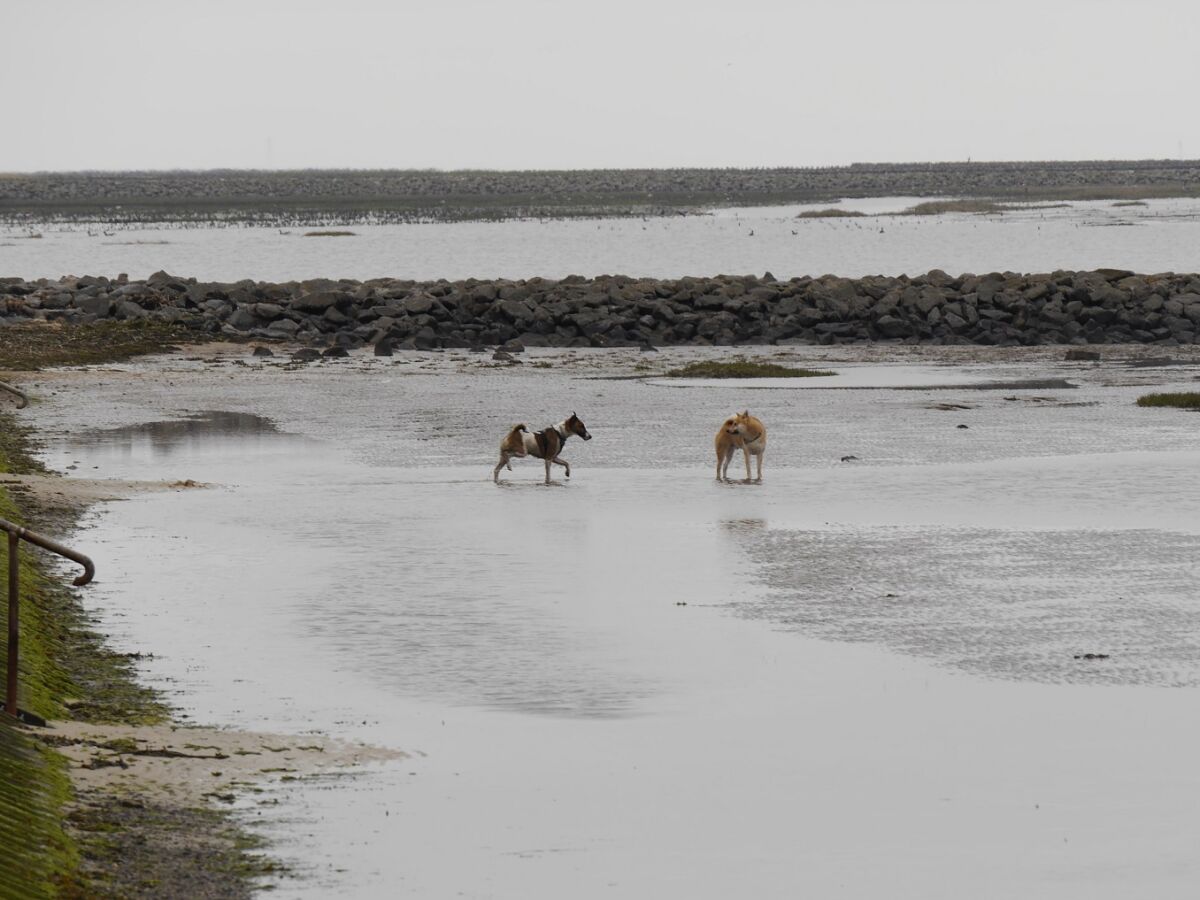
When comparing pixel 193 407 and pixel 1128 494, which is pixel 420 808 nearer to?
pixel 1128 494

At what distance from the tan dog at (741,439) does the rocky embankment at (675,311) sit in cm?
2140

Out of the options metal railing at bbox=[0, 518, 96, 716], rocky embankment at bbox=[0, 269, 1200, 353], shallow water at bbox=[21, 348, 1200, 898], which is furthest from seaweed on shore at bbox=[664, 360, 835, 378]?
metal railing at bbox=[0, 518, 96, 716]

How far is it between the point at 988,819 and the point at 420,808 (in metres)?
2.88

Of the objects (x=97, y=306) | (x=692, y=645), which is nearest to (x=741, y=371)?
(x=97, y=306)


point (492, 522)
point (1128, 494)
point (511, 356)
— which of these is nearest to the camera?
point (492, 522)

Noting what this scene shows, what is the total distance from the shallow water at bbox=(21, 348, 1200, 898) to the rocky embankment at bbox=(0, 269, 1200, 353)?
1789 centimetres

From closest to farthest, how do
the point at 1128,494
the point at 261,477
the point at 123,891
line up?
the point at 123,891, the point at 1128,494, the point at 261,477

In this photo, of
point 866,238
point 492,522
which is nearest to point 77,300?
point 492,522

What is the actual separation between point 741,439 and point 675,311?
85.3ft

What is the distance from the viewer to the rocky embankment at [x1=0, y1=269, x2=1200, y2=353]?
44.8m

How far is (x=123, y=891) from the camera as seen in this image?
842 cm

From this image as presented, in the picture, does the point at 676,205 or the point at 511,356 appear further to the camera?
the point at 676,205

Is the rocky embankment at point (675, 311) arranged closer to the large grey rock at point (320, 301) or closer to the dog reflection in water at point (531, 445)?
the large grey rock at point (320, 301)

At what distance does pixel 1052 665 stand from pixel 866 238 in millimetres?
91865
